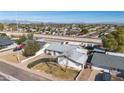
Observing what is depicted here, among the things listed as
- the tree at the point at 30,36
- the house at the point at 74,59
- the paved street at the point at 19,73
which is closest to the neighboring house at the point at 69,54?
the house at the point at 74,59

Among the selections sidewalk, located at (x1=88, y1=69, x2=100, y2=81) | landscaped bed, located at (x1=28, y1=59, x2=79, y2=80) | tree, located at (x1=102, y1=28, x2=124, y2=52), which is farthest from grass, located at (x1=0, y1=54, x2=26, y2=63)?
tree, located at (x1=102, y1=28, x2=124, y2=52)

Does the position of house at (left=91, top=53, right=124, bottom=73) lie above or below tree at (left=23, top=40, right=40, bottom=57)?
below

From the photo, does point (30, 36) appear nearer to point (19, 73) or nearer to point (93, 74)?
point (19, 73)

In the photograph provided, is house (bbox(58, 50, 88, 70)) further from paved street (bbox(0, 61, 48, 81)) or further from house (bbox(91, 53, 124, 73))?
paved street (bbox(0, 61, 48, 81))

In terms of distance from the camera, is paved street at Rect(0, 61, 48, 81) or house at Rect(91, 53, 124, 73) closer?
house at Rect(91, 53, 124, 73)
